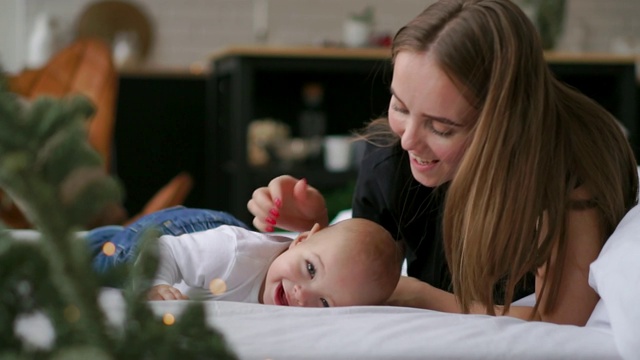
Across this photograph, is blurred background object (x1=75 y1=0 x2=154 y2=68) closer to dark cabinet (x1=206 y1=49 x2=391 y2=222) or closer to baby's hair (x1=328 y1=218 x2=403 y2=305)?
dark cabinet (x1=206 y1=49 x2=391 y2=222)

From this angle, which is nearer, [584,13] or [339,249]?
[339,249]

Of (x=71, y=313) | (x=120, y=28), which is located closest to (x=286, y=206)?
(x=71, y=313)

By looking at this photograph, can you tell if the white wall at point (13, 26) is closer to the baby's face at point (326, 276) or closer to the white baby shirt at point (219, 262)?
the white baby shirt at point (219, 262)

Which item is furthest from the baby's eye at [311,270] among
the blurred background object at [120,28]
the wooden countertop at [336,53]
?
the blurred background object at [120,28]

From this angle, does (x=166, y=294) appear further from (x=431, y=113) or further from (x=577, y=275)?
(x=577, y=275)

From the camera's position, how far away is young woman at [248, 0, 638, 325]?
137cm

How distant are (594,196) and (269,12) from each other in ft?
11.5

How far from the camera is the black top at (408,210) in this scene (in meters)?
1.77

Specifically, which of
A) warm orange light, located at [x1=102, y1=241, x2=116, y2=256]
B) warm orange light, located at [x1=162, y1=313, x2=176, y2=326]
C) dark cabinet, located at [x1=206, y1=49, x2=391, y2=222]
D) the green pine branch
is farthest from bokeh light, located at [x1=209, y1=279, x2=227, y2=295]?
dark cabinet, located at [x1=206, y1=49, x2=391, y2=222]

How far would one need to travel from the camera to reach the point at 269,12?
4.73 metres

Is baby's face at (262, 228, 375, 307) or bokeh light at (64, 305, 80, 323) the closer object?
bokeh light at (64, 305, 80, 323)

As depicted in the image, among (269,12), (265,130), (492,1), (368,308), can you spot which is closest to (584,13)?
(269,12)

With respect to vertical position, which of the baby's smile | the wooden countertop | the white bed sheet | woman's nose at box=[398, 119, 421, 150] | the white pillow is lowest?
the wooden countertop

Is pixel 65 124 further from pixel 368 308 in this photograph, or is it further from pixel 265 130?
pixel 265 130
